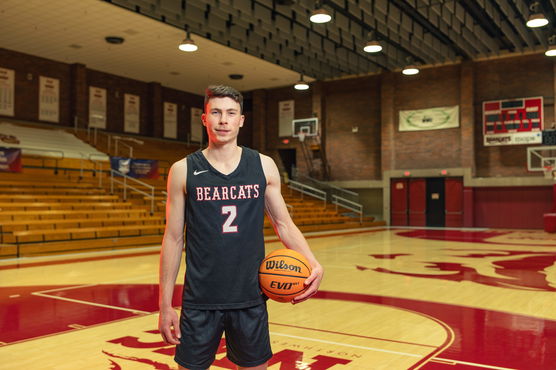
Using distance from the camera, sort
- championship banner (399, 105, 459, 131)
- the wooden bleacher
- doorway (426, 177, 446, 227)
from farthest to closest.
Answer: doorway (426, 177, 446, 227)
championship banner (399, 105, 459, 131)
the wooden bleacher

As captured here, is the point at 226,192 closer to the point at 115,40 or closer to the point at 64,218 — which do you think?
the point at 64,218

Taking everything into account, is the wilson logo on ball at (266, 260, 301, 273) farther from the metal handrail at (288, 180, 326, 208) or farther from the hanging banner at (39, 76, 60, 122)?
the metal handrail at (288, 180, 326, 208)

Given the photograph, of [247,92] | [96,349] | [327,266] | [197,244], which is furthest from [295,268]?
[247,92]

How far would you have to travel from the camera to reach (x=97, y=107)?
20953 millimetres

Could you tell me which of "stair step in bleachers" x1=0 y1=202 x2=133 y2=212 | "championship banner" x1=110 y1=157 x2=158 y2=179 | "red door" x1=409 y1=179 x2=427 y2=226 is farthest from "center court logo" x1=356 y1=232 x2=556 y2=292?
"red door" x1=409 y1=179 x2=427 y2=226

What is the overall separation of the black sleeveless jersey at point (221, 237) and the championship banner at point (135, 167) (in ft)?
46.7

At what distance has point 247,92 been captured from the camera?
2553 cm

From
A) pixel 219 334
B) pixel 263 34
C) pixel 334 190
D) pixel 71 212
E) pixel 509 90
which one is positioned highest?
pixel 263 34

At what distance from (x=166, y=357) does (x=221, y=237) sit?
194cm

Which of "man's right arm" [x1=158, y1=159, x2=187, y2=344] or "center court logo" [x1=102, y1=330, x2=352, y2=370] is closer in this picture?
"man's right arm" [x1=158, y1=159, x2=187, y2=344]

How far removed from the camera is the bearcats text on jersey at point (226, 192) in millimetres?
2102

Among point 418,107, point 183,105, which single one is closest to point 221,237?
point 418,107

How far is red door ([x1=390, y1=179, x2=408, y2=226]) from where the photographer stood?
69.9ft

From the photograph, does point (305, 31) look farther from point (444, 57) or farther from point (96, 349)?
point (96, 349)
